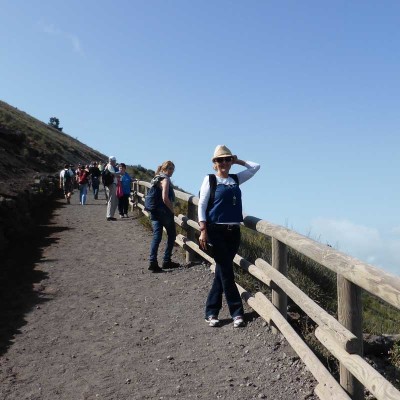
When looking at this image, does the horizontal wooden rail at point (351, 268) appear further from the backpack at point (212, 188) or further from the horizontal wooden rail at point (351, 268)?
the backpack at point (212, 188)

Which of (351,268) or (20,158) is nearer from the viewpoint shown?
(351,268)

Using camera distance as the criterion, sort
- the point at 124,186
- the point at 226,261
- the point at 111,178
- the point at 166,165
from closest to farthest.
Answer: the point at 226,261 < the point at 166,165 < the point at 124,186 < the point at 111,178

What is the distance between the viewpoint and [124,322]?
6652 mm

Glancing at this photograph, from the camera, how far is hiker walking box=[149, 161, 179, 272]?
8.60 m

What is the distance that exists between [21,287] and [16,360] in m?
3.03

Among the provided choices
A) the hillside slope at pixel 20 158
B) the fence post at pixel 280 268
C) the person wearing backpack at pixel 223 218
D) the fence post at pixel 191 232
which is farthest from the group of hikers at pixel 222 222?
the hillside slope at pixel 20 158

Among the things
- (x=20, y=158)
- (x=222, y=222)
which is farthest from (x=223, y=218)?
(x=20, y=158)

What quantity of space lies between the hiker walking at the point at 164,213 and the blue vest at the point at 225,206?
2.82m

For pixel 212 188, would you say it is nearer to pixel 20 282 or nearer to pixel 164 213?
pixel 164 213

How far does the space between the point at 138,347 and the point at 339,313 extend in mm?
2741

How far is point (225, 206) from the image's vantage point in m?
5.74

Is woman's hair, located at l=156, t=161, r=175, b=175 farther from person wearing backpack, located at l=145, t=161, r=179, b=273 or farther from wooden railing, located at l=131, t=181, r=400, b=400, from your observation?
wooden railing, located at l=131, t=181, r=400, b=400

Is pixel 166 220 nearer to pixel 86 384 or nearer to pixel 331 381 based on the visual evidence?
pixel 86 384

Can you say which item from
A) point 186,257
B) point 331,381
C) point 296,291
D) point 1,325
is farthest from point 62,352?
point 186,257
